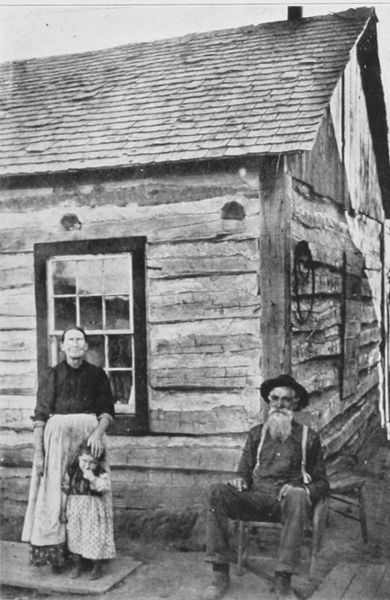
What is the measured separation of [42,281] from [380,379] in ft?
23.6

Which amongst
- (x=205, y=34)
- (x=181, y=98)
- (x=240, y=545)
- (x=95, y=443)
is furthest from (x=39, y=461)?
(x=205, y=34)

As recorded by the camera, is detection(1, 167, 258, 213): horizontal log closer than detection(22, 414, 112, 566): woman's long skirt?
No

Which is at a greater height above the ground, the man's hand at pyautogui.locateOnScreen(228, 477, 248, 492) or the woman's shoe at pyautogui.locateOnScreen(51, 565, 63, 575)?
the man's hand at pyautogui.locateOnScreen(228, 477, 248, 492)

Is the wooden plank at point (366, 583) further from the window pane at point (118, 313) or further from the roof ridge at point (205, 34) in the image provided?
the roof ridge at point (205, 34)

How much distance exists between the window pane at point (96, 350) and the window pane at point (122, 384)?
0.17 metres

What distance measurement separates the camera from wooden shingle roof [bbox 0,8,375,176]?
636 centimetres

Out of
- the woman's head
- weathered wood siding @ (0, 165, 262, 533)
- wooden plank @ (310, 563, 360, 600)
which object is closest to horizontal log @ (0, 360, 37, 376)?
weathered wood siding @ (0, 165, 262, 533)

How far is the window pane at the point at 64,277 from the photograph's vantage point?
6.91m

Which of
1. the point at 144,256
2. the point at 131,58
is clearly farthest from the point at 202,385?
the point at 131,58

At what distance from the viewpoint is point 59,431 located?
5258mm

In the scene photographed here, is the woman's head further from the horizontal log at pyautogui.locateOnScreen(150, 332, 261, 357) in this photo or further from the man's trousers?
the man's trousers

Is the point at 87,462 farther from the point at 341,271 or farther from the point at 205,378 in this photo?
the point at 341,271

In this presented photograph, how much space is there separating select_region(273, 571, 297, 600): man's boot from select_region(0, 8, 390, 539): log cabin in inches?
64.9

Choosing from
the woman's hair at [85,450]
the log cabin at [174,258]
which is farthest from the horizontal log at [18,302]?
the woman's hair at [85,450]
